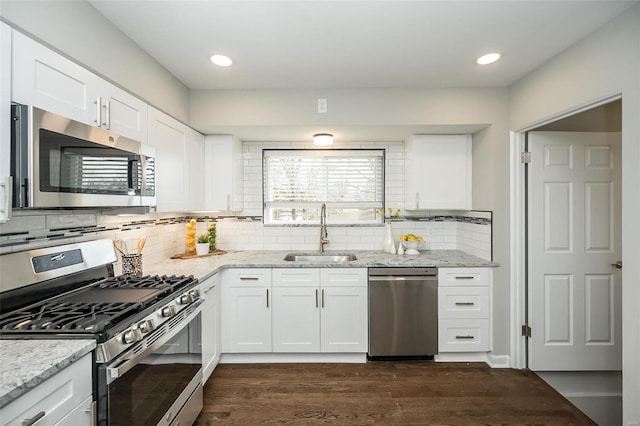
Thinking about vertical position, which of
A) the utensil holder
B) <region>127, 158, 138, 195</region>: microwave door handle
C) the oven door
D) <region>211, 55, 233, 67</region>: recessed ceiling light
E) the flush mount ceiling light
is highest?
<region>211, 55, 233, 67</region>: recessed ceiling light

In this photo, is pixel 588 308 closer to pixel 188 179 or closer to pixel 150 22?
pixel 188 179

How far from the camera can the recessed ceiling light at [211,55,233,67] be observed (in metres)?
2.16

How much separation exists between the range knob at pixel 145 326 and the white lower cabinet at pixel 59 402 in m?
0.25

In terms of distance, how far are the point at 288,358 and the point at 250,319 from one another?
1.63 feet

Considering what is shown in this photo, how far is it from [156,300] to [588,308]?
10.6 feet

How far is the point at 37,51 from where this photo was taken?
132cm

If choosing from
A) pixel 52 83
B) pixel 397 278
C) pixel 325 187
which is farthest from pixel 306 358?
pixel 52 83

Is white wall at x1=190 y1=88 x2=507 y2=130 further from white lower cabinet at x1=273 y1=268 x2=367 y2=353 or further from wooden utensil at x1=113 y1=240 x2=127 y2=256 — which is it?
white lower cabinet at x1=273 y1=268 x2=367 y2=353

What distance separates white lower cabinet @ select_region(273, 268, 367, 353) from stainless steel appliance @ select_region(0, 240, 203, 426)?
83 centimetres

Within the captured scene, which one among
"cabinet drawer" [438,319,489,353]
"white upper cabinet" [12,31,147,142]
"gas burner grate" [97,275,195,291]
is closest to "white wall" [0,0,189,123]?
"white upper cabinet" [12,31,147,142]

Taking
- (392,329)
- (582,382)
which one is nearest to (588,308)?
(582,382)

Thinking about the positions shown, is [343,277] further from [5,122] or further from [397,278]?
[5,122]

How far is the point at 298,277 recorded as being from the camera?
274 cm

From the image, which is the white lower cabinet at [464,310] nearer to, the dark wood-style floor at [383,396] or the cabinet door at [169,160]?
the dark wood-style floor at [383,396]
